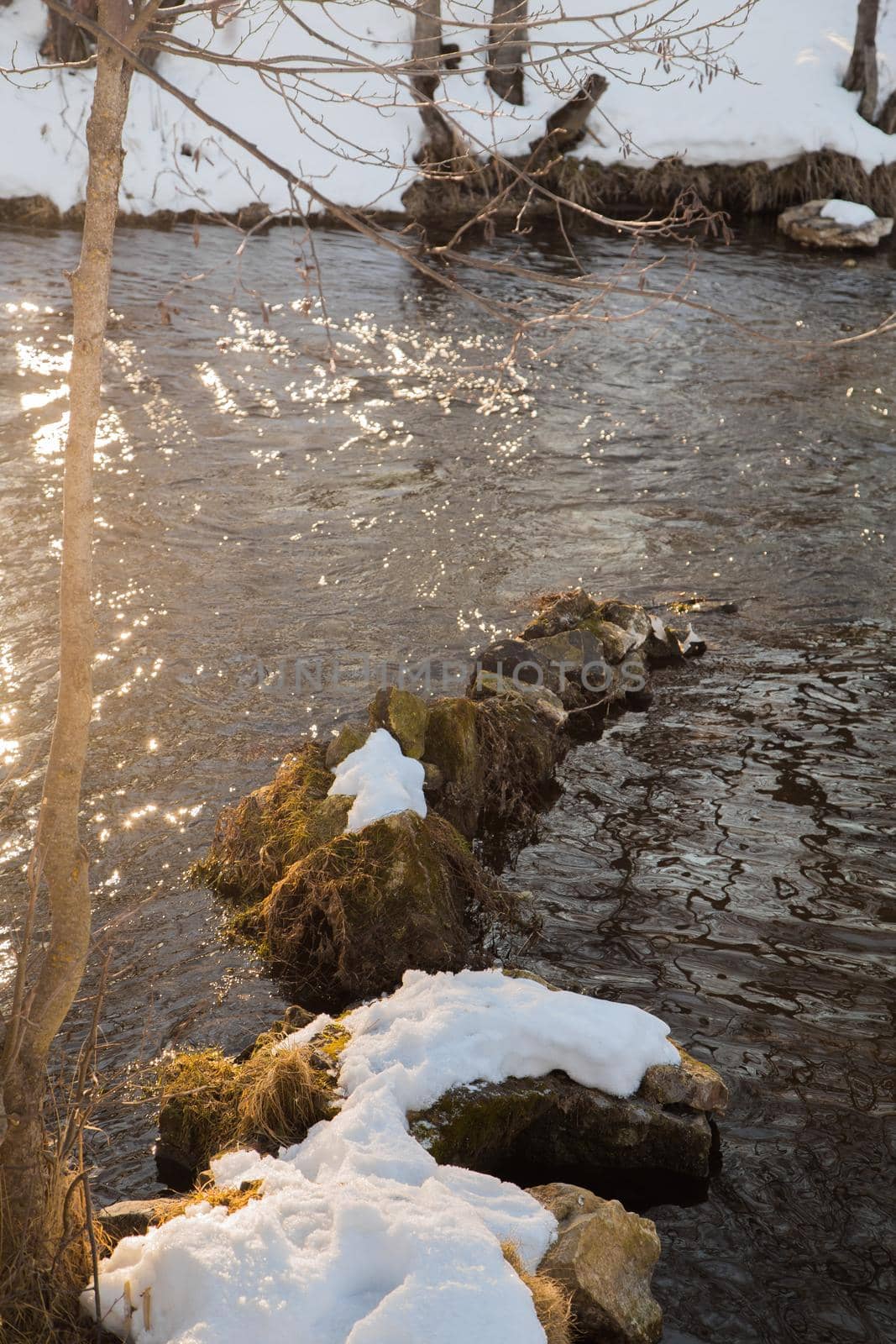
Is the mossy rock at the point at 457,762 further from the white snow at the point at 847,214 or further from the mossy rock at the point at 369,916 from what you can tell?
the white snow at the point at 847,214

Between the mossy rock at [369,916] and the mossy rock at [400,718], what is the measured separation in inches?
30.5

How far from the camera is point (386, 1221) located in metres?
3.48

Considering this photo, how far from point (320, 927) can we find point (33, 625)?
12.2 feet

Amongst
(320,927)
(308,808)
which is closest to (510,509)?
(308,808)

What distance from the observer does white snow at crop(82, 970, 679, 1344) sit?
318 cm

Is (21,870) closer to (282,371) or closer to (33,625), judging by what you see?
(33,625)

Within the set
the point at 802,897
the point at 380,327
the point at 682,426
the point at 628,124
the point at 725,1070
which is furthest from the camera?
the point at 628,124

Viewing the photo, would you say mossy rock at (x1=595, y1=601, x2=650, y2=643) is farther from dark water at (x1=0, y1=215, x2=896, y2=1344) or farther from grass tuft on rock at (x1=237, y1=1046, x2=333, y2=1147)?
grass tuft on rock at (x1=237, y1=1046, x2=333, y2=1147)

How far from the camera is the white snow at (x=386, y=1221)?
318cm

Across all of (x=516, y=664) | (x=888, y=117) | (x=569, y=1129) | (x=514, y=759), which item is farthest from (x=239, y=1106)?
(x=888, y=117)

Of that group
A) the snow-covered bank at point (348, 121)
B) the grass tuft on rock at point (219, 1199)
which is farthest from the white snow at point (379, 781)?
the snow-covered bank at point (348, 121)

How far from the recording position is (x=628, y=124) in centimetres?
2109

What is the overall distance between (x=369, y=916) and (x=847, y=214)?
1692 centimetres

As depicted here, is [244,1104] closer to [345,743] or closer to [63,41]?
[345,743]
